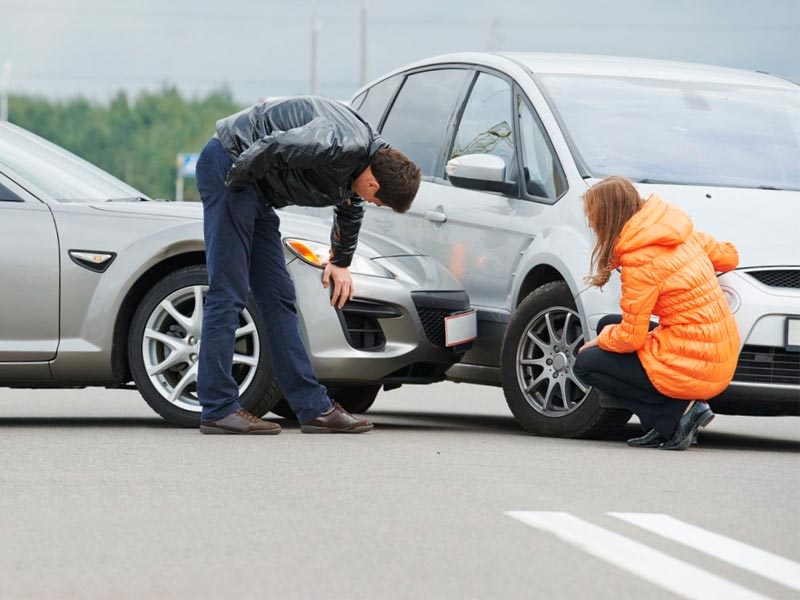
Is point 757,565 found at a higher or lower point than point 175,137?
higher

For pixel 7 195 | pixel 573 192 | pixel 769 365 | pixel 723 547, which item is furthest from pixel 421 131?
pixel 723 547

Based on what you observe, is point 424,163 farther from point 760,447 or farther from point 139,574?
point 139,574

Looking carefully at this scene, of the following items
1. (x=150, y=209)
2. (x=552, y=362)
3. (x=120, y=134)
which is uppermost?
(x=150, y=209)

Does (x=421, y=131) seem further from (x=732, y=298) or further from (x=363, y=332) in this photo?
(x=732, y=298)

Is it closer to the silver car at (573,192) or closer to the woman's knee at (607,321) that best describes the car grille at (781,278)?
the silver car at (573,192)

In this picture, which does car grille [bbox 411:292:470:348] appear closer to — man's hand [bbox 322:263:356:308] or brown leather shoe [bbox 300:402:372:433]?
man's hand [bbox 322:263:356:308]

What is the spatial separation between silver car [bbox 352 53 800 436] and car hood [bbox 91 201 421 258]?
424 millimetres

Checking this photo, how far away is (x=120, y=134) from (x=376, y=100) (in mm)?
121316

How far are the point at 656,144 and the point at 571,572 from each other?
429 centimetres

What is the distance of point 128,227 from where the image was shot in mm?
8273

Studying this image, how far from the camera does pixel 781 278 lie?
297 inches

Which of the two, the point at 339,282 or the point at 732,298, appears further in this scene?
the point at 339,282

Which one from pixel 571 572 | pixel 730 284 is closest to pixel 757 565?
pixel 571 572

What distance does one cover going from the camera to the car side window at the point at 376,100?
1012 cm
